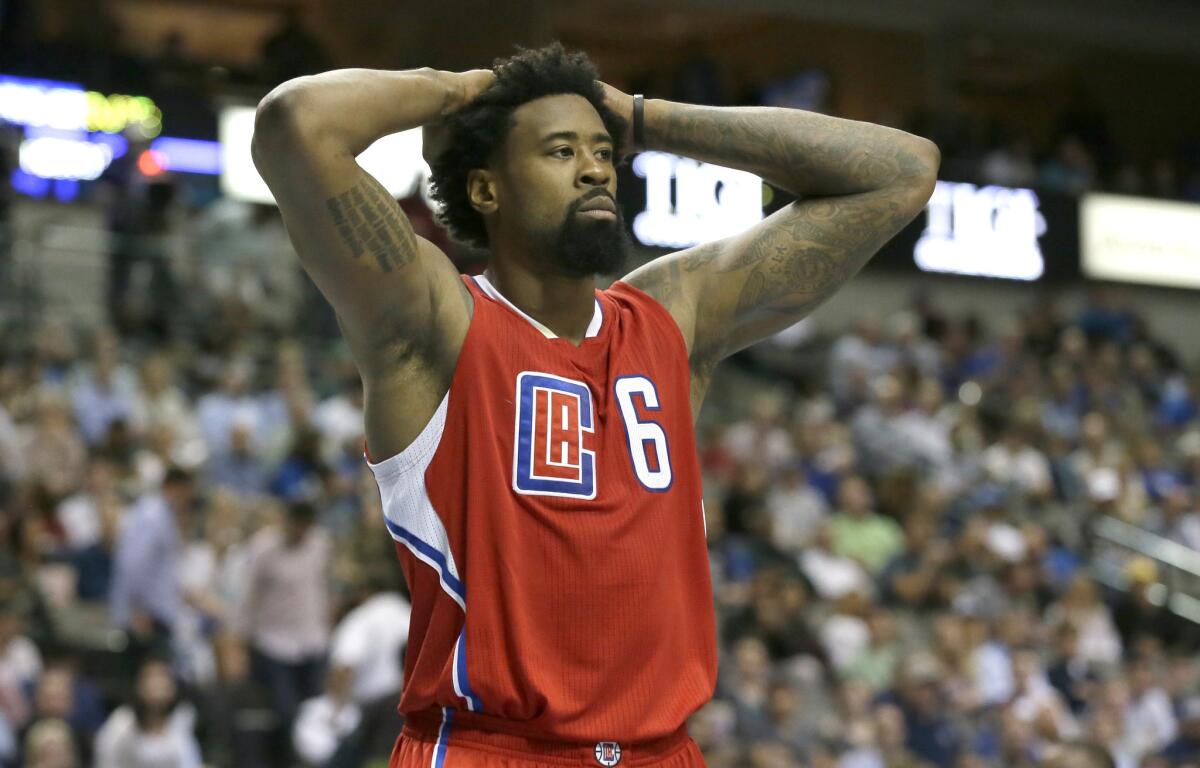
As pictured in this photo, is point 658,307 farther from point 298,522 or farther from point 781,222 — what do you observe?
point 298,522

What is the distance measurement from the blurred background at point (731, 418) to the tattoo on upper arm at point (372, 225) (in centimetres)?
439

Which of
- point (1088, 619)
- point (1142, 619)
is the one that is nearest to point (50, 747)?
point (1088, 619)

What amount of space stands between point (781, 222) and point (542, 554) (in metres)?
1.04

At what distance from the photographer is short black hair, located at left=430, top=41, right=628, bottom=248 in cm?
336

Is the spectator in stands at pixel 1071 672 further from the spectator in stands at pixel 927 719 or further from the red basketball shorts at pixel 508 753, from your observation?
the red basketball shorts at pixel 508 753

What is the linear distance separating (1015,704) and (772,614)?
64.6 inches

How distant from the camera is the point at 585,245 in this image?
3262mm

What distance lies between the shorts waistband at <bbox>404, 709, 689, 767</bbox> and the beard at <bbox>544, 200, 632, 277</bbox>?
0.85 m

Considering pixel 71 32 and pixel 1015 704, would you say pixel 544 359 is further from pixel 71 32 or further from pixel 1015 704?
pixel 71 32

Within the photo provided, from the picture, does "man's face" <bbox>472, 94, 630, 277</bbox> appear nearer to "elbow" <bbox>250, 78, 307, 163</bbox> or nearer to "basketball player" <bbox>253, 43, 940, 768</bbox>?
"basketball player" <bbox>253, 43, 940, 768</bbox>

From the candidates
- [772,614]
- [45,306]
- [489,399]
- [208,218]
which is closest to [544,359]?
[489,399]

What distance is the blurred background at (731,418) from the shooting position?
29.0ft

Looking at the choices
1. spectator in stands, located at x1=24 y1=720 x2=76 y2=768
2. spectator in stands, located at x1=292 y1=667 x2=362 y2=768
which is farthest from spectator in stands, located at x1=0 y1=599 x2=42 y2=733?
spectator in stands, located at x1=292 y1=667 x2=362 y2=768

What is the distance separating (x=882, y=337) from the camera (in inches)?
638
